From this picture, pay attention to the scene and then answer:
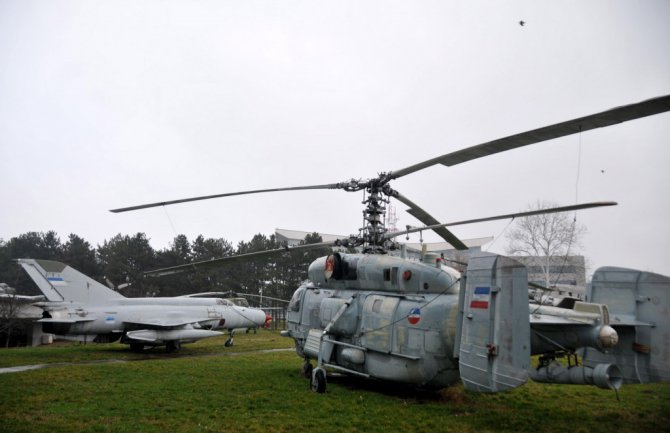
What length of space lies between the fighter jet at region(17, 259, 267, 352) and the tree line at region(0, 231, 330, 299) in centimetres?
2100

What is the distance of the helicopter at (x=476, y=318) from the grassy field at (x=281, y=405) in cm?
88

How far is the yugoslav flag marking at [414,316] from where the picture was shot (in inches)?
365

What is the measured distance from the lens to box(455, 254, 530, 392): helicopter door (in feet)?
21.9

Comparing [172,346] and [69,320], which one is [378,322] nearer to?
[172,346]

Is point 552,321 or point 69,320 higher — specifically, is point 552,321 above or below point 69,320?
above

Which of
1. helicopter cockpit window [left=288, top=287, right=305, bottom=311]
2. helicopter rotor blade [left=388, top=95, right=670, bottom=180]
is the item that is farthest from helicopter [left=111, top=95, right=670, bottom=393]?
helicopter cockpit window [left=288, top=287, right=305, bottom=311]

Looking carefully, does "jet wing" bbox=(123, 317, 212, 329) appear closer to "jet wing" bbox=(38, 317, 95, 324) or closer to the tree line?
"jet wing" bbox=(38, 317, 95, 324)

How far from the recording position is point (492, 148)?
289 inches

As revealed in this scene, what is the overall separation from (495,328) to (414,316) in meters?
2.59

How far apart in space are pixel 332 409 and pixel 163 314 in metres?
13.5

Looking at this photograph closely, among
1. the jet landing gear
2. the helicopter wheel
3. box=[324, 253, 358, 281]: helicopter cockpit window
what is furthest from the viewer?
the jet landing gear

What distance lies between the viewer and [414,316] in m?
9.34

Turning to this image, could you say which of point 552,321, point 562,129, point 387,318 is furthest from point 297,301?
point 562,129

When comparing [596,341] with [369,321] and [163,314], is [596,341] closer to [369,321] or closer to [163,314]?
[369,321]
